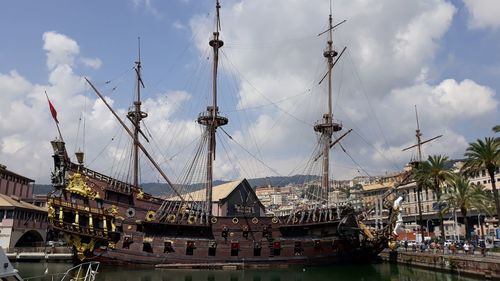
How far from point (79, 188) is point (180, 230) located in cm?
1080

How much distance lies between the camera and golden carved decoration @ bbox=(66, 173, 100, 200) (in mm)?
39969

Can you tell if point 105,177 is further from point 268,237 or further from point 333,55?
point 333,55

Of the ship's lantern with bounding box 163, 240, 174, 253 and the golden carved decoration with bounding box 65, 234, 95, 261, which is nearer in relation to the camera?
the golden carved decoration with bounding box 65, 234, 95, 261

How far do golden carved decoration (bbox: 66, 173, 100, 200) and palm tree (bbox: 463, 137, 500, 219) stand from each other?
3686cm

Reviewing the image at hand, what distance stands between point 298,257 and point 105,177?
845 inches

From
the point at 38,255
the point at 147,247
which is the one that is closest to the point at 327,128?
the point at 147,247

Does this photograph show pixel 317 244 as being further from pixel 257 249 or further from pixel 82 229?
pixel 82 229

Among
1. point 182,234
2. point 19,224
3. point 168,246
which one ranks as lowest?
point 168,246

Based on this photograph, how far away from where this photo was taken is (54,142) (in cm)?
4047

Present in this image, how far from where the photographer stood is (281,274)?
122ft

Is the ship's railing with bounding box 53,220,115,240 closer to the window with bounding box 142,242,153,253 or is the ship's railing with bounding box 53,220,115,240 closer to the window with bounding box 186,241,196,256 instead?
the window with bounding box 142,242,153,253

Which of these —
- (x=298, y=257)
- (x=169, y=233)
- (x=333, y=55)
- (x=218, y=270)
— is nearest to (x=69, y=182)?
(x=169, y=233)

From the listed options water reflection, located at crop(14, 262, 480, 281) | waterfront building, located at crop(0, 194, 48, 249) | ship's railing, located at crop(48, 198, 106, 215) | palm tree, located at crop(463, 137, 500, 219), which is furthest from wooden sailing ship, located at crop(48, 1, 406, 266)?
waterfront building, located at crop(0, 194, 48, 249)

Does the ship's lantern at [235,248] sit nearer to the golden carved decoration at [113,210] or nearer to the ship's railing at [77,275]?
the golden carved decoration at [113,210]
